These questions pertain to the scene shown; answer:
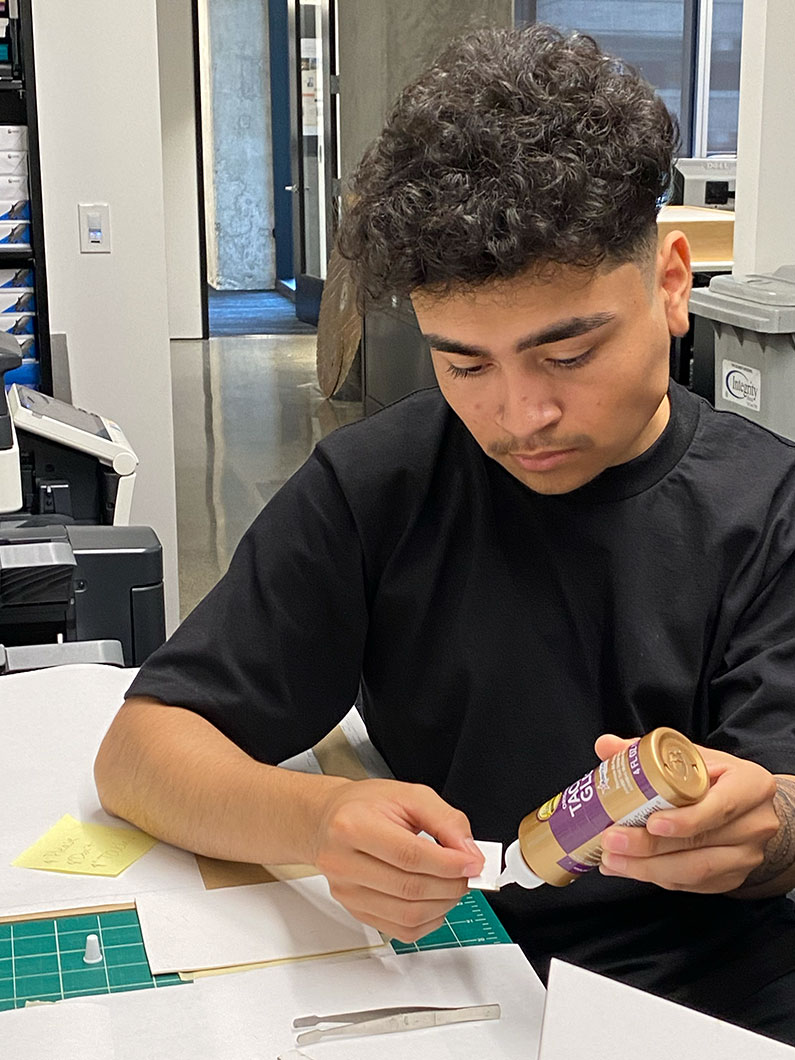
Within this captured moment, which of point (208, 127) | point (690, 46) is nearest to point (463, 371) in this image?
point (690, 46)

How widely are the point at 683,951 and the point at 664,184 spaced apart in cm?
65

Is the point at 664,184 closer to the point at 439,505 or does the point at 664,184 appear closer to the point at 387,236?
the point at 387,236

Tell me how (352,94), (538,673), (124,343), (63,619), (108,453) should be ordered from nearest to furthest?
(538,673) < (63,619) < (108,453) < (124,343) < (352,94)

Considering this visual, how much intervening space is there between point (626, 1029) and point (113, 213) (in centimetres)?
300

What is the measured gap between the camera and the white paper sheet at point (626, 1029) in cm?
68

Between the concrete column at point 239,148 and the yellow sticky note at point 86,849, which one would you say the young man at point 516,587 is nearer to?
the yellow sticky note at point 86,849

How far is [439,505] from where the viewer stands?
118 cm

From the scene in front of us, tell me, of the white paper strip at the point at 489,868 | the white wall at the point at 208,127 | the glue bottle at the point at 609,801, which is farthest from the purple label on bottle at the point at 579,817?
the white wall at the point at 208,127

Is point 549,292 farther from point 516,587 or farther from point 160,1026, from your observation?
point 160,1026

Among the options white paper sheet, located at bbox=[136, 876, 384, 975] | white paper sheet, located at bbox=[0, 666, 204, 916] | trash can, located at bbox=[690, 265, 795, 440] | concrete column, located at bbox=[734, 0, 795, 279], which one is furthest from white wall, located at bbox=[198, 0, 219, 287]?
white paper sheet, located at bbox=[136, 876, 384, 975]

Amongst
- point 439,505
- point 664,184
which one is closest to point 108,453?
point 439,505

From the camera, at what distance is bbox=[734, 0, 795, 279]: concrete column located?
3066mm

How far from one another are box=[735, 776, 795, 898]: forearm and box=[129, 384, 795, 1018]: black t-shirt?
0.07m

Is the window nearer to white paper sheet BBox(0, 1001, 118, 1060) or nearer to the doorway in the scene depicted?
the doorway
